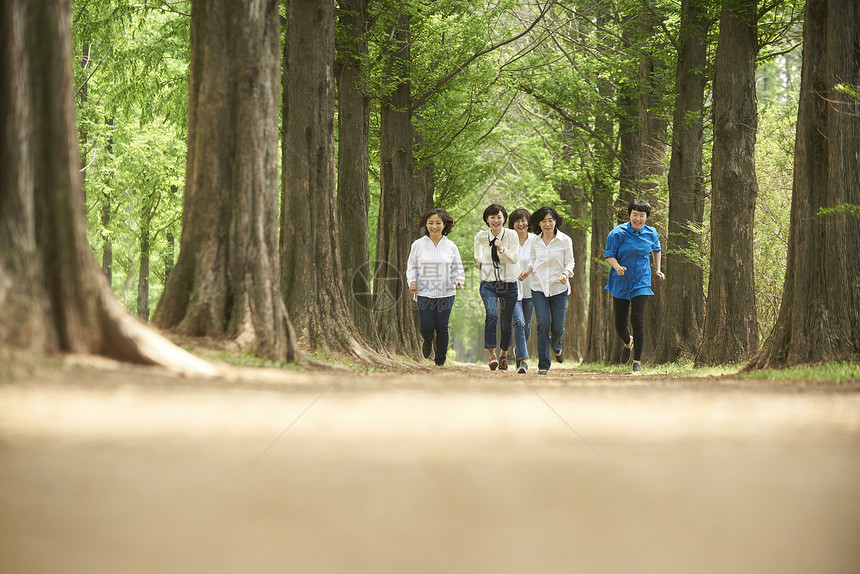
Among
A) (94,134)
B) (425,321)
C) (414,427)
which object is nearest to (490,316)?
(425,321)

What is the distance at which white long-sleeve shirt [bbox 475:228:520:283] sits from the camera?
1159 centimetres

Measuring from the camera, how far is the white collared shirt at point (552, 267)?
1194 centimetres

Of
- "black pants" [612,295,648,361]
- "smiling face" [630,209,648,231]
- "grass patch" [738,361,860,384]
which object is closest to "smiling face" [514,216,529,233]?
"smiling face" [630,209,648,231]

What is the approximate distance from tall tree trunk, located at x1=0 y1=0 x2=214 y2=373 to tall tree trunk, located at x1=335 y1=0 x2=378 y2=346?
9.47m

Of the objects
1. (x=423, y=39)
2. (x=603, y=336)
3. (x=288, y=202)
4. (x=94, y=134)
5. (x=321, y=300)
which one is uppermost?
(x=423, y=39)

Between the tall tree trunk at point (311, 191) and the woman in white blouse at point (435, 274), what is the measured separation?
2308 millimetres

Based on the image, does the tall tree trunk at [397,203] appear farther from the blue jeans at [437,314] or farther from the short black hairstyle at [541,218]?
the short black hairstyle at [541,218]

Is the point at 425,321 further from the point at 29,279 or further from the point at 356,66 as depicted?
the point at 29,279

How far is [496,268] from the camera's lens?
11.6 metres

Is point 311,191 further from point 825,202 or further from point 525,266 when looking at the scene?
point 825,202

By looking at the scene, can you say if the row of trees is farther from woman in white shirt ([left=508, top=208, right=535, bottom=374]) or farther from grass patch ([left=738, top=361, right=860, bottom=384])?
woman in white shirt ([left=508, top=208, right=535, bottom=374])

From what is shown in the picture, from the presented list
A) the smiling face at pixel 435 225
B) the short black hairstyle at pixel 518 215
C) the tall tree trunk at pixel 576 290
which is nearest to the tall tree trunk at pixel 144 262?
the smiling face at pixel 435 225

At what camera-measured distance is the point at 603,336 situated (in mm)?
22281

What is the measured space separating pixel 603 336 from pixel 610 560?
65.7ft
